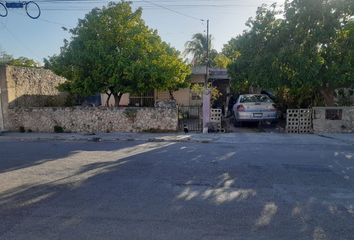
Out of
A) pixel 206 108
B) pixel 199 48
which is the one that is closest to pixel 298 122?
pixel 206 108

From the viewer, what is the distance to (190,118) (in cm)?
1795

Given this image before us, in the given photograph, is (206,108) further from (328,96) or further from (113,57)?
(328,96)

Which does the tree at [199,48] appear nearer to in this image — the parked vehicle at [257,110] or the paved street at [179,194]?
the parked vehicle at [257,110]

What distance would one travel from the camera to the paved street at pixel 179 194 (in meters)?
3.96

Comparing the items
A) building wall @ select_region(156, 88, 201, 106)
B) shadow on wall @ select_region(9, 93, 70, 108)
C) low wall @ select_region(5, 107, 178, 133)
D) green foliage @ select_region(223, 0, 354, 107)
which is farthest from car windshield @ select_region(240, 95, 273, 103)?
shadow on wall @ select_region(9, 93, 70, 108)

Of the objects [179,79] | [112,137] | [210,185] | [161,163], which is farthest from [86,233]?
[179,79]

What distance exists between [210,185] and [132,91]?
33.3 ft

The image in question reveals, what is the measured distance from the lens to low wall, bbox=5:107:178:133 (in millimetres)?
14491

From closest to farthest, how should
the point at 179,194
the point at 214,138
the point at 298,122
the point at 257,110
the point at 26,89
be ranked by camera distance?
the point at 179,194, the point at 214,138, the point at 298,122, the point at 257,110, the point at 26,89

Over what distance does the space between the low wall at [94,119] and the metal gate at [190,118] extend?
3.23 ft

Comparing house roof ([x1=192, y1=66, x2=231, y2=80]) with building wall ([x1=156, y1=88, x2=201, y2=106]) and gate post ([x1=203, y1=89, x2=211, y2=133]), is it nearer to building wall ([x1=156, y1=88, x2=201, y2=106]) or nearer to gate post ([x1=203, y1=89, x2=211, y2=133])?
building wall ([x1=156, y1=88, x2=201, y2=106])

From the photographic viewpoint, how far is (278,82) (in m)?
13.5

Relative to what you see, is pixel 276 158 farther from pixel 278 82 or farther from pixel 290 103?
pixel 290 103

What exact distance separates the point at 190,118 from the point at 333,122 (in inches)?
307
